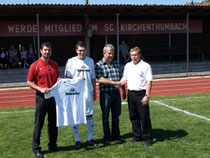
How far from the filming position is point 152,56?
21.8 meters

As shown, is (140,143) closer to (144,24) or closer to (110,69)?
(110,69)

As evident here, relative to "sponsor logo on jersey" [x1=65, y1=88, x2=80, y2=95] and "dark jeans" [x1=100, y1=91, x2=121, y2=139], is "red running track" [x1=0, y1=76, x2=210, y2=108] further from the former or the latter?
"sponsor logo on jersey" [x1=65, y1=88, x2=80, y2=95]

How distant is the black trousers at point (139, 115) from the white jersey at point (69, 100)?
96 centimetres

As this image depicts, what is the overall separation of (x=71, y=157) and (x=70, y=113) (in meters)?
0.74

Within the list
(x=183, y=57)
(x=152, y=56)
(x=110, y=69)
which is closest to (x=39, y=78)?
(x=110, y=69)

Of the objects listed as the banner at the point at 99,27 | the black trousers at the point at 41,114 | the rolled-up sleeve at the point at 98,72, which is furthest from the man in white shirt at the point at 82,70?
the banner at the point at 99,27

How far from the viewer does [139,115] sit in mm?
5730

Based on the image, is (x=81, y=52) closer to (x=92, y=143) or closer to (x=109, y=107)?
(x=109, y=107)

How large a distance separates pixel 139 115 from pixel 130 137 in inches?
25.7

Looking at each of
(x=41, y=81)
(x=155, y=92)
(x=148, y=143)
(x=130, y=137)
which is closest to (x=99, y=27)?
(x=155, y=92)

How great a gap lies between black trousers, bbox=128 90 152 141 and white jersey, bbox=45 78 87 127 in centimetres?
96

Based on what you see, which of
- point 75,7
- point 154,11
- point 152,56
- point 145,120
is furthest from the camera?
point 152,56

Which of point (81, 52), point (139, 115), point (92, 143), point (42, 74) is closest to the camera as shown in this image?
point (42, 74)

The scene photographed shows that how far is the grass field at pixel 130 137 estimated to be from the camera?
518 centimetres
